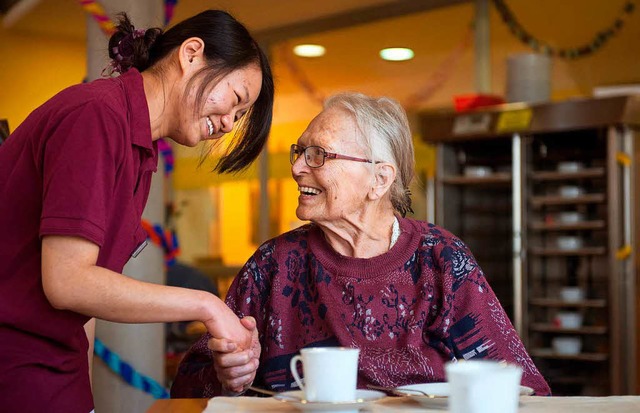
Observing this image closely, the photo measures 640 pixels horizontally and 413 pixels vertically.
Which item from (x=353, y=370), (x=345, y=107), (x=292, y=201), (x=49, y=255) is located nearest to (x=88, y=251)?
(x=49, y=255)

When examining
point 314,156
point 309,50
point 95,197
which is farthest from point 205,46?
point 309,50

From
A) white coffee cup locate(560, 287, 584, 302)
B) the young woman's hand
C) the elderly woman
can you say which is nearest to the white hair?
the elderly woman

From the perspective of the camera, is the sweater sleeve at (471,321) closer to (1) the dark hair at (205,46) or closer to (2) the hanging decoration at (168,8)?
(1) the dark hair at (205,46)

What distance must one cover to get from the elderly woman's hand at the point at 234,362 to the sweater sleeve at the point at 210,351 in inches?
8.0

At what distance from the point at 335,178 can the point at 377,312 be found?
1.26 feet

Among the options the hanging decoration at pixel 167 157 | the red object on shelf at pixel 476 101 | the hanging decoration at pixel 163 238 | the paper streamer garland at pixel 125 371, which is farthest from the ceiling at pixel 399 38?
the paper streamer garland at pixel 125 371

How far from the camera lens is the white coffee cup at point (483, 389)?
3.52ft

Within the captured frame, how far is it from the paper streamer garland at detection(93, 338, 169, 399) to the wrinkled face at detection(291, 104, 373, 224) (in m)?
1.53

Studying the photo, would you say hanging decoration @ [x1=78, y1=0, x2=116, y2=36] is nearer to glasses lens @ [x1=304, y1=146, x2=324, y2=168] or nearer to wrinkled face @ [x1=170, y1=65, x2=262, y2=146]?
glasses lens @ [x1=304, y1=146, x2=324, y2=168]

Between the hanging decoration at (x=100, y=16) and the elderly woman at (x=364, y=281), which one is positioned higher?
the hanging decoration at (x=100, y=16)

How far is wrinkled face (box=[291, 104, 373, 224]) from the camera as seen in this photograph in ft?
7.38

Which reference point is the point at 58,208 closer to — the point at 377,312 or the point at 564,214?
the point at 377,312

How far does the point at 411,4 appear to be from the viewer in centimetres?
626

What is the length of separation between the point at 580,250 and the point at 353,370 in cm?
382
